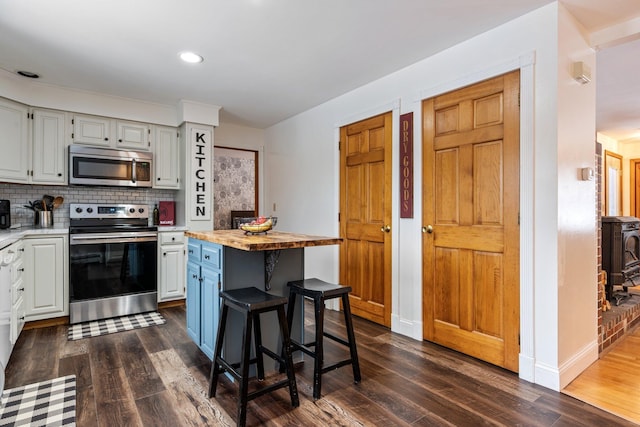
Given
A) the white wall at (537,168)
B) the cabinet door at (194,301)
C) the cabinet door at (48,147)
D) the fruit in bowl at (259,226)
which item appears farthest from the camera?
the cabinet door at (48,147)

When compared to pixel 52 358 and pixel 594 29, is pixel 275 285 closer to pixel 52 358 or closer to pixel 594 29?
pixel 52 358

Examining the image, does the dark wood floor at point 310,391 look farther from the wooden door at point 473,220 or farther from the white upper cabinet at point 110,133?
the white upper cabinet at point 110,133

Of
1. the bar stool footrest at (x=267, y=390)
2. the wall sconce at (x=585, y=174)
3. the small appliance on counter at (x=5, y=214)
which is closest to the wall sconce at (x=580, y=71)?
the wall sconce at (x=585, y=174)

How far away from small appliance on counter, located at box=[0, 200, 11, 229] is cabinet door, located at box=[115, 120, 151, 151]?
1.18 m

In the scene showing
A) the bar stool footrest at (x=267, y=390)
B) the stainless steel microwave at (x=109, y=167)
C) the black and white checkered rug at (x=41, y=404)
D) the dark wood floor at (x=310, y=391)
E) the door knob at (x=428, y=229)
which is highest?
the stainless steel microwave at (x=109, y=167)

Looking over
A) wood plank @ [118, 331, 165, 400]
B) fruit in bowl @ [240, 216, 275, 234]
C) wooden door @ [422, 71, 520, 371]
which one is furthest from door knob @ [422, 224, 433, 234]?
wood plank @ [118, 331, 165, 400]

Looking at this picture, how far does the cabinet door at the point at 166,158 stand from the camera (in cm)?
425

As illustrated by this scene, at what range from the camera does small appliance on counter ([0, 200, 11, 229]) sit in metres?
3.31

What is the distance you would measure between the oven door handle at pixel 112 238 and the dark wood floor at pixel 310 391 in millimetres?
963

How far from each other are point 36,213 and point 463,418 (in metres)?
4.37

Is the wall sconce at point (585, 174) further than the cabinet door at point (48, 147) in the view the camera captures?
No

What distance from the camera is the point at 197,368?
2436mm

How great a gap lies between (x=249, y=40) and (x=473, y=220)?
219 centimetres

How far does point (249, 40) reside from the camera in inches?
104
